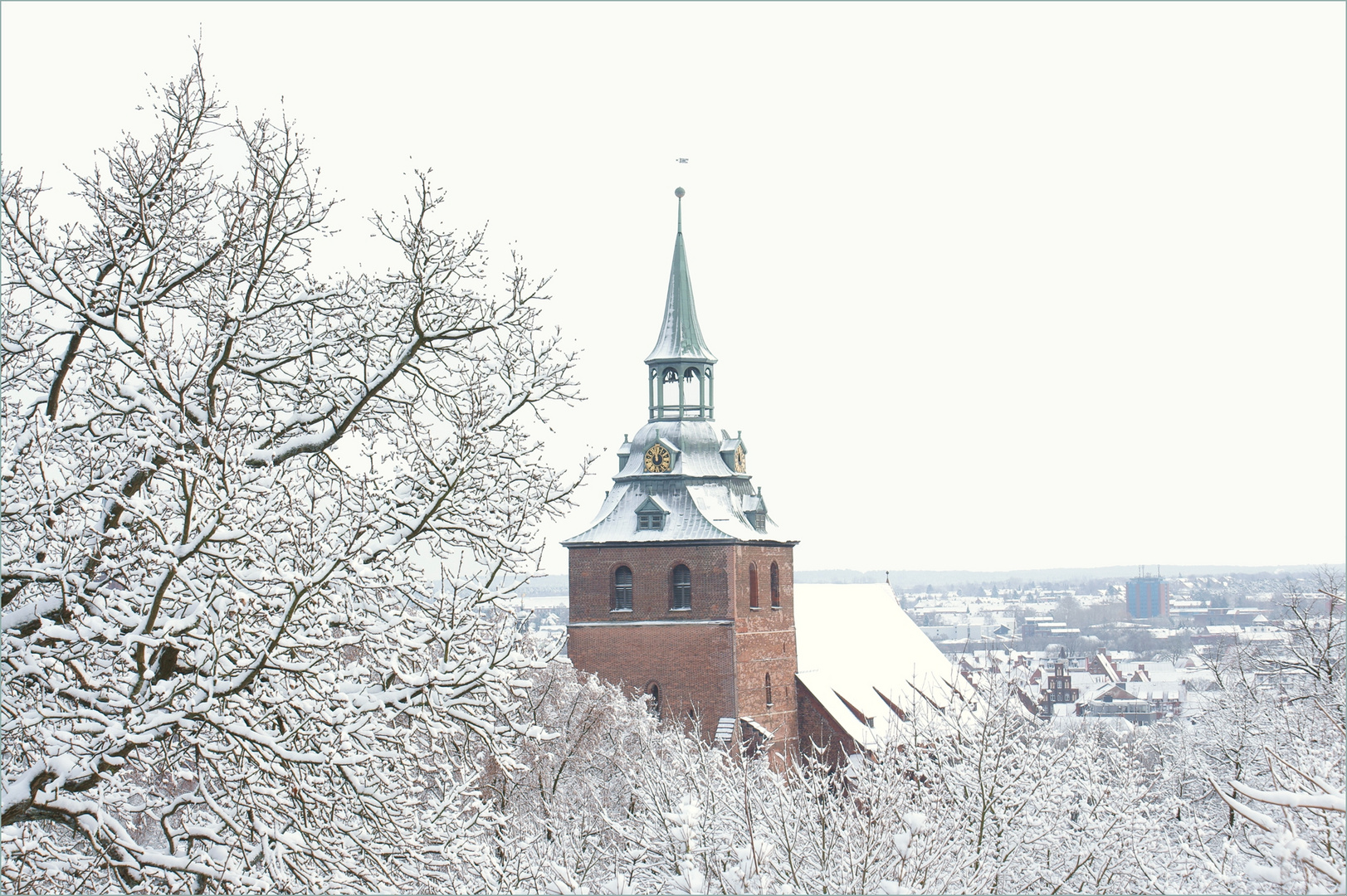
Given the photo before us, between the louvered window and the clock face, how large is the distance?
274 centimetres

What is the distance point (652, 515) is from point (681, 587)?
2.11 metres

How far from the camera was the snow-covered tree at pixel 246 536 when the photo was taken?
8141 mm

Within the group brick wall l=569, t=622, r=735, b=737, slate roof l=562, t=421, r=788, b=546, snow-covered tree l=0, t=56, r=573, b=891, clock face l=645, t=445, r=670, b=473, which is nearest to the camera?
snow-covered tree l=0, t=56, r=573, b=891

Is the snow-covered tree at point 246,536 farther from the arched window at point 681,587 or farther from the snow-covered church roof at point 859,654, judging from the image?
the snow-covered church roof at point 859,654

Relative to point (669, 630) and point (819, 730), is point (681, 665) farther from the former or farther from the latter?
point (819, 730)

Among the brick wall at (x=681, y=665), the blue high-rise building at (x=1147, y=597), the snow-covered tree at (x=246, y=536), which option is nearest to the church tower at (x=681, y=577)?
the brick wall at (x=681, y=665)

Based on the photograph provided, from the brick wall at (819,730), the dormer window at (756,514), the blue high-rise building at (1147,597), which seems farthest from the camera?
the blue high-rise building at (1147,597)

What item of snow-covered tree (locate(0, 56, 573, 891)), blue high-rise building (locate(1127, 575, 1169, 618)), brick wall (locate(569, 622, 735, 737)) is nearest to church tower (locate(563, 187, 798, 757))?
brick wall (locate(569, 622, 735, 737))

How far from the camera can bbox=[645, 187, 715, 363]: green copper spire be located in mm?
40281

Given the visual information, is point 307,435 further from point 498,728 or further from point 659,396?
point 659,396

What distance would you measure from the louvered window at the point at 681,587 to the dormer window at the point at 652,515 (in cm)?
123

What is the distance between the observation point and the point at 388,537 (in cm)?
936

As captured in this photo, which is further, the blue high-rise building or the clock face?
the blue high-rise building

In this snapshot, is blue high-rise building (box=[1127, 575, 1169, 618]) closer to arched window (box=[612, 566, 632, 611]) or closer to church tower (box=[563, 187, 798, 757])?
church tower (box=[563, 187, 798, 757])
